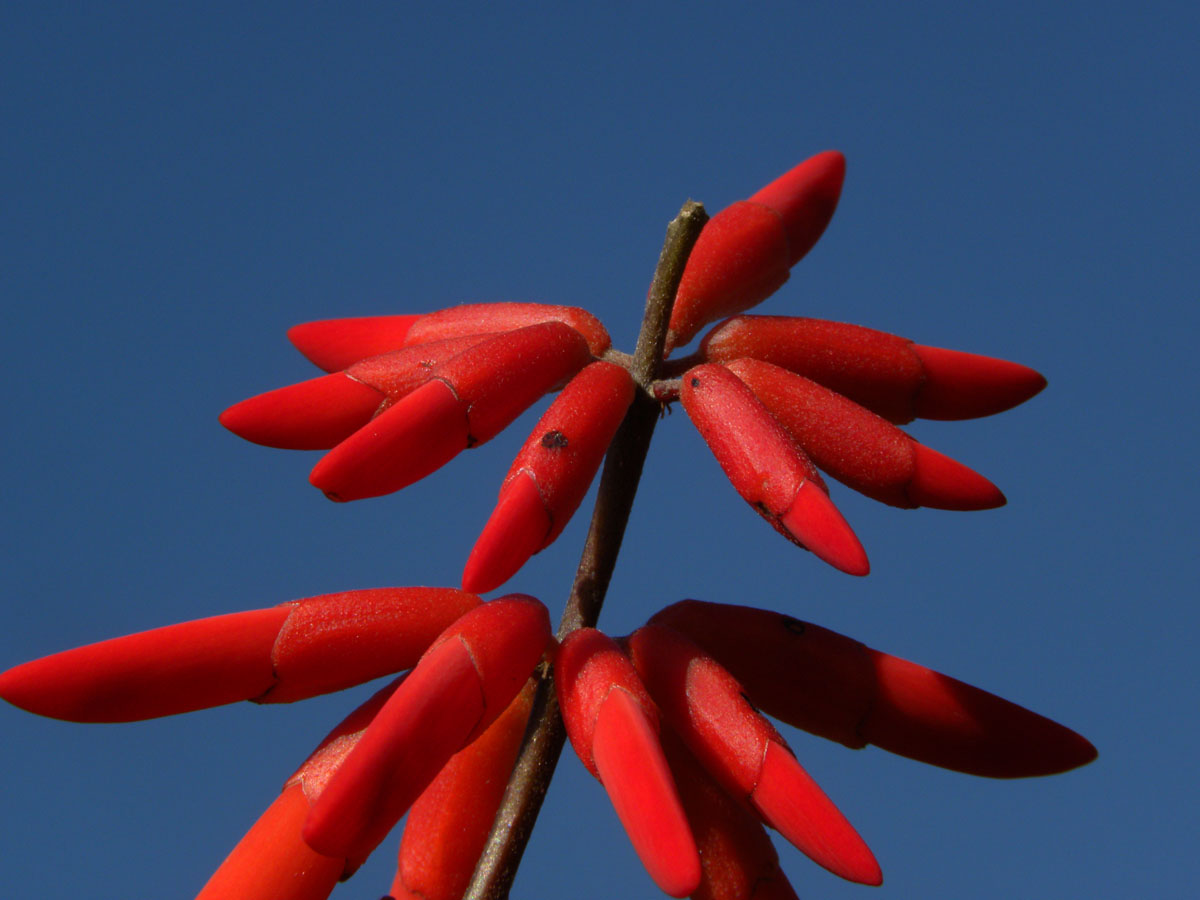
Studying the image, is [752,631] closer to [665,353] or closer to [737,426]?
[737,426]

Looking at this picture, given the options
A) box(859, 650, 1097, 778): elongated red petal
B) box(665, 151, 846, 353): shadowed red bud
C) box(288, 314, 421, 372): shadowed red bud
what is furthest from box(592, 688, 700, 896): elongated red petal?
box(288, 314, 421, 372): shadowed red bud

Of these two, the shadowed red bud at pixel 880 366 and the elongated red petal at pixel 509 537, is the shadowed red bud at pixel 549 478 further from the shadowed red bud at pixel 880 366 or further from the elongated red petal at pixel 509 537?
the shadowed red bud at pixel 880 366

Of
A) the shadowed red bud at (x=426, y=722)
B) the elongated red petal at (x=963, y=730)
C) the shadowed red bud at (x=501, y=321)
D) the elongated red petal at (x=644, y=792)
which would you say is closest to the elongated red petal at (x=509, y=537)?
the shadowed red bud at (x=426, y=722)

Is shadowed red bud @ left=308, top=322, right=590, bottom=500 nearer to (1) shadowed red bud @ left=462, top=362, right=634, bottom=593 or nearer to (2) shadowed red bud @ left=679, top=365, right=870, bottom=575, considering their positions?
(1) shadowed red bud @ left=462, top=362, right=634, bottom=593

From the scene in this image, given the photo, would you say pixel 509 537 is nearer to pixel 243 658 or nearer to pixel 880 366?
pixel 243 658

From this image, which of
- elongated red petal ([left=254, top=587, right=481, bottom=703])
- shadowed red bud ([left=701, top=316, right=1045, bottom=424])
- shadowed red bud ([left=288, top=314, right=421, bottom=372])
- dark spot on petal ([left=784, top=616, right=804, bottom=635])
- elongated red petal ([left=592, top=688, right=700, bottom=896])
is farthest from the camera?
shadowed red bud ([left=288, top=314, right=421, bottom=372])

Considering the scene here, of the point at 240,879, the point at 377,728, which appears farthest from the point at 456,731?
the point at 240,879
